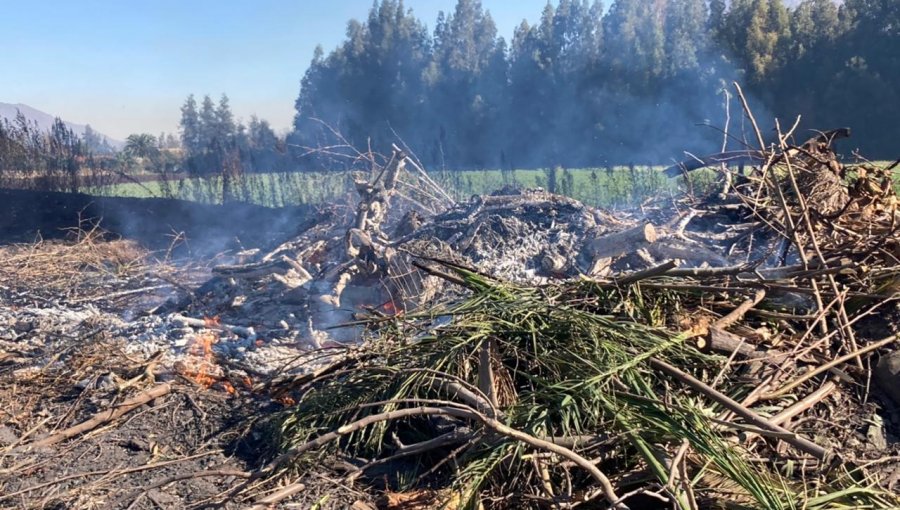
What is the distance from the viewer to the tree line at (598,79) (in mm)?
17766

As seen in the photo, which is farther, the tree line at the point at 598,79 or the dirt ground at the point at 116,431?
the tree line at the point at 598,79

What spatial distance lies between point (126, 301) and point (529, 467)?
7072 millimetres

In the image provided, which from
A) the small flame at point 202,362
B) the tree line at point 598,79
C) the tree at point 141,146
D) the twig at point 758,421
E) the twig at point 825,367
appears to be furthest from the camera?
the tree at point 141,146

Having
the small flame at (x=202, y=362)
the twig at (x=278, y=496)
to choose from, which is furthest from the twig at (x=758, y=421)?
the small flame at (x=202, y=362)

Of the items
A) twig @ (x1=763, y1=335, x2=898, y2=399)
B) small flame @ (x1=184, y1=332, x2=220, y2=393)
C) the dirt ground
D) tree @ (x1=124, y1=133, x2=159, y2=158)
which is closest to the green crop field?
tree @ (x1=124, y1=133, x2=159, y2=158)

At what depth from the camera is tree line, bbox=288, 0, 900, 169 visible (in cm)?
1777

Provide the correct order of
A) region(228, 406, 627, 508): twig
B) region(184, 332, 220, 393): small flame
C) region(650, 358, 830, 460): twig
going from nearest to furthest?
region(228, 406, 627, 508): twig < region(650, 358, 830, 460): twig < region(184, 332, 220, 393): small flame

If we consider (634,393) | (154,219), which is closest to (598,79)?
(154,219)

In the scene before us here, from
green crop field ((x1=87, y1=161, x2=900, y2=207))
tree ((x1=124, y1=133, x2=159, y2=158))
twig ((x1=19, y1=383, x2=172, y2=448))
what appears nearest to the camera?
twig ((x1=19, y1=383, x2=172, y2=448))

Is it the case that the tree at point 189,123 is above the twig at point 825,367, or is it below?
above

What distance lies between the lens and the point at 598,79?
24516 mm

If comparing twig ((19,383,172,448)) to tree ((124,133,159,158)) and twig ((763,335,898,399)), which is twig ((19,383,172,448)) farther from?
tree ((124,133,159,158))

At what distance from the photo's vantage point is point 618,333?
3.21 m

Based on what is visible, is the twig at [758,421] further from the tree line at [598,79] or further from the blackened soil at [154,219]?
the blackened soil at [154,219]
